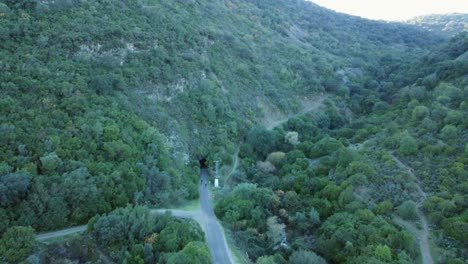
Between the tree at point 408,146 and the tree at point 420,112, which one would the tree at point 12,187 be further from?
the tree at point 420,112

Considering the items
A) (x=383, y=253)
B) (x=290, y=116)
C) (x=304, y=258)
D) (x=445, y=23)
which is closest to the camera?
(x=383, y=253)

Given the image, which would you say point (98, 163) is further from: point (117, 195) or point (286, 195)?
point (286, 195)

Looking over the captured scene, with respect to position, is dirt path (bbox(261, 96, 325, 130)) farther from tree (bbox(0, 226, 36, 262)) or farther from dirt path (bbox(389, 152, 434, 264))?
tree (bbox(0, 226, 36, 262))

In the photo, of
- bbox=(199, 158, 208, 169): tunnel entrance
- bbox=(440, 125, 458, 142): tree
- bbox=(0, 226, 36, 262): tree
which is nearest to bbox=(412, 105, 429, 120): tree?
bbox=(440, 125, 458, 142): tree

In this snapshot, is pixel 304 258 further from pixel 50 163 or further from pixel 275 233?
pixel 50 163

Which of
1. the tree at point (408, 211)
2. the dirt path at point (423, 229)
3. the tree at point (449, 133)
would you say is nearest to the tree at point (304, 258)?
the dirt path at point (423, 229)

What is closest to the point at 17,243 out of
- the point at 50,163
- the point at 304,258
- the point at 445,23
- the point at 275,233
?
the point at 50,163

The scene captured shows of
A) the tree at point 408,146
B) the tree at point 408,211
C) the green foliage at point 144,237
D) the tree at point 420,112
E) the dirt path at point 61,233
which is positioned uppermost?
the tree at point 420,112
